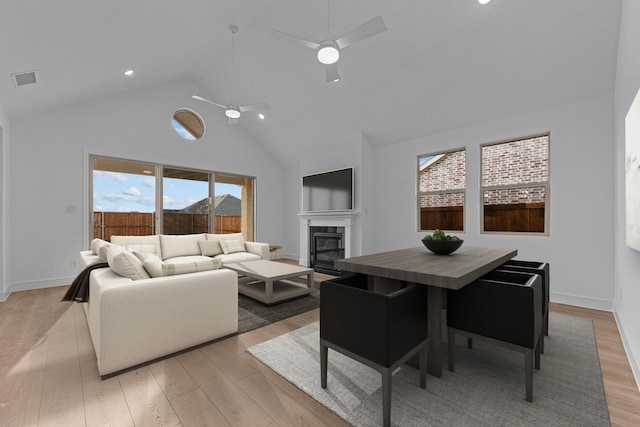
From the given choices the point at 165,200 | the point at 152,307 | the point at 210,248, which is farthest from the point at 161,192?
the point at 152,307

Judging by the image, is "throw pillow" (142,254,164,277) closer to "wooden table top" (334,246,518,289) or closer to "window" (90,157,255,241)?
"wooden table top" (334,246,518,289)

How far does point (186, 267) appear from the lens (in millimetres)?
2266

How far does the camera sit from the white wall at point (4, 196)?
3447 millimetres

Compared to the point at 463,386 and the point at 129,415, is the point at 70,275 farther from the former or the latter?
the point at 463,386

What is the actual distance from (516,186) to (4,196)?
6869 mm

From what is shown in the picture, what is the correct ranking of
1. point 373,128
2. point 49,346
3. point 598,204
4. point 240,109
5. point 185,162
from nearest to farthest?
point 49,346 < point 598,204 < point 240,109 < point 373,128 < point 185,162

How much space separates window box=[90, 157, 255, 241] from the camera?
4.82 m

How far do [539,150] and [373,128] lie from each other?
96.6 inches

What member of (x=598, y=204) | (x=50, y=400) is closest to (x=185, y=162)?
(x=50, y=400)

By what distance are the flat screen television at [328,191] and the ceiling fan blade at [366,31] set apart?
2850mm

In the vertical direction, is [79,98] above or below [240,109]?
above

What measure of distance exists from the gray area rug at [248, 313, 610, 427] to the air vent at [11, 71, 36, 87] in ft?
12.1

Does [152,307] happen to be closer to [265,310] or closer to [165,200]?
[265,310]

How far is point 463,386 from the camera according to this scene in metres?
1.72
